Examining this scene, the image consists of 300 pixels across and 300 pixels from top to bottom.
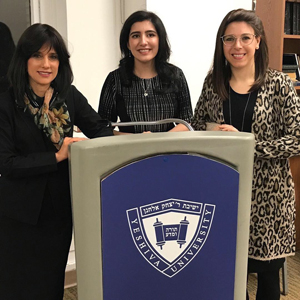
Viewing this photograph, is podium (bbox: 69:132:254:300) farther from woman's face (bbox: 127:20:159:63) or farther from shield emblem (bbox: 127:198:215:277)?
woman's face (bbox: 127:20:159:63)

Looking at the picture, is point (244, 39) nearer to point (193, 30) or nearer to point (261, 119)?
point (261, 119)

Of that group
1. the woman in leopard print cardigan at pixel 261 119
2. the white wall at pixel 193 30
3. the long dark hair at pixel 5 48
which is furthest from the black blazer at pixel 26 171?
the white wall at pixel 193 30

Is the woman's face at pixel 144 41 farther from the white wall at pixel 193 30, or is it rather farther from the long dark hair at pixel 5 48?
the long dark hair at pixel 5 48

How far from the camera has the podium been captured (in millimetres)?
949

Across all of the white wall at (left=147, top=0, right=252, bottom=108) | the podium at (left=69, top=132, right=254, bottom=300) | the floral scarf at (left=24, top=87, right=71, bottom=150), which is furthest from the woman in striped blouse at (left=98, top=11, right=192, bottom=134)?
the white wall at (left=147, top=0, right=252, bottom=108)

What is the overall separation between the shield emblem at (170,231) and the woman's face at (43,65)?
0.65 m

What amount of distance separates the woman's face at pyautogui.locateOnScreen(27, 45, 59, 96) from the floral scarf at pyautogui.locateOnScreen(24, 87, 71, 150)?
0.05 meters

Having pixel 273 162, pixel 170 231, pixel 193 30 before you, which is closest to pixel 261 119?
pixel 273 162

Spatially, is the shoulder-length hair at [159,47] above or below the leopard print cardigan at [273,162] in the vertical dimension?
above

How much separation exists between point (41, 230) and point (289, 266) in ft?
6.32

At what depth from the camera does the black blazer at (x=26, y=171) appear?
50.8 inches

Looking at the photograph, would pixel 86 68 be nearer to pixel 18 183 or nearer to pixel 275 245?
pixel 18 183

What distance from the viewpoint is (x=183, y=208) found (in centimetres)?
100

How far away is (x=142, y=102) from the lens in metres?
1.76
